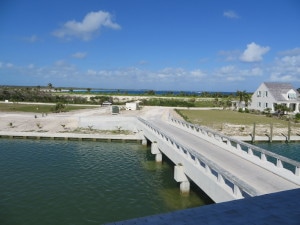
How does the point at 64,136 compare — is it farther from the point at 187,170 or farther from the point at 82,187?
the point at 187,170

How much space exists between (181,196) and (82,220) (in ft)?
22.1

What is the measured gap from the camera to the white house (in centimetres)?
6269

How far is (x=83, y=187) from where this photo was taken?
20.2 meters

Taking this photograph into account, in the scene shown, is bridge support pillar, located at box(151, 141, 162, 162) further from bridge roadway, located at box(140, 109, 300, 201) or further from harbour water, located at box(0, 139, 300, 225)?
bridge roadway, located at box(140, 109, 300, 201)

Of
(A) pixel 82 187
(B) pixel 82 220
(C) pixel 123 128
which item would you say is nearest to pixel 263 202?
(B) pixel 82 220

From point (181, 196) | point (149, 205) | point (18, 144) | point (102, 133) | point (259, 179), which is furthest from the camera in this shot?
point (102, 133)

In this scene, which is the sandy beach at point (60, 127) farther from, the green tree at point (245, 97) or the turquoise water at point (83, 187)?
the green tree at point (245, 97)

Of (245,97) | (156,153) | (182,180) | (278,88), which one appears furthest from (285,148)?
(245,97)

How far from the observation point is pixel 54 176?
73.4 ft

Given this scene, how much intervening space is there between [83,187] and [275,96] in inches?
2108

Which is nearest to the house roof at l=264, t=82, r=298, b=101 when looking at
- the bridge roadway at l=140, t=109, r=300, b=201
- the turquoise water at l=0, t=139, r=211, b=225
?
the turquoise water at l=0, t=139, r=211, b=225

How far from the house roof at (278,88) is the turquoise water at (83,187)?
43016mm

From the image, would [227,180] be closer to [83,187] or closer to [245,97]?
[83,187]

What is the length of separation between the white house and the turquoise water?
4228 cm
